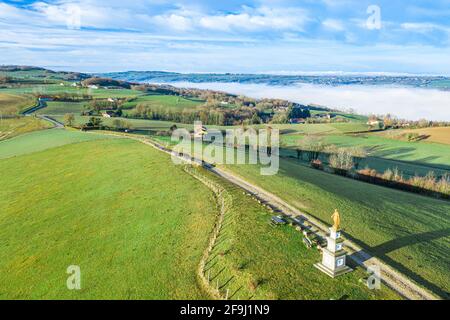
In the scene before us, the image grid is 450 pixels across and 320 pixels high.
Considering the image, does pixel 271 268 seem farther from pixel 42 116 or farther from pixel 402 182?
pixel 42 116

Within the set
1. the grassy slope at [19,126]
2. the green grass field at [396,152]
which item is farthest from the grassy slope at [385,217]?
the grassy slope at [19,126]

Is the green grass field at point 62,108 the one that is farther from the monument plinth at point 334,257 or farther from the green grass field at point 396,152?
the monument plinth at point 334,257

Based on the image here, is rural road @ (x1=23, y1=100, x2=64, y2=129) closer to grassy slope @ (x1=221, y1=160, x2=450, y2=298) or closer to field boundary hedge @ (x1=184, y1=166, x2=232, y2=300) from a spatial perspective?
field boundary hedge @ (x1=184, y1=166, x2=232, y2=300)

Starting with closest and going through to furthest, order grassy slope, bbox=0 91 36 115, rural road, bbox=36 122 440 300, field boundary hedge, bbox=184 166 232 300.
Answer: field boundary hedge, bbox=184 166 232 300 < rural road, bbox=36 122 440 300 < grassy slope, bbox=0 91 36 115

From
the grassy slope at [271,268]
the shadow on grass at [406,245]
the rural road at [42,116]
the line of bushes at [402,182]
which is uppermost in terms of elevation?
the rural road at [42,116]

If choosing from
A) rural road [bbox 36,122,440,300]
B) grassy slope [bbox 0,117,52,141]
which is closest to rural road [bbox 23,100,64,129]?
grassy slope [bbox 0,117,52,141]

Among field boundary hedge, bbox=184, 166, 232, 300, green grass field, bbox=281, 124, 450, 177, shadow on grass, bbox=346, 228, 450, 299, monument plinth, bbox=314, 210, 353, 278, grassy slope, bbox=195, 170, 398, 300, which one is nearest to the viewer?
grassy slope, bbox=195, 170, 398, 300

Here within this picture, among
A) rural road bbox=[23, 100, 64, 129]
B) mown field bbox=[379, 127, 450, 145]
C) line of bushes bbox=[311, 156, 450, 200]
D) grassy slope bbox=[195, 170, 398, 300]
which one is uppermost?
rural road bbox=[23, 100, 64, 129]
